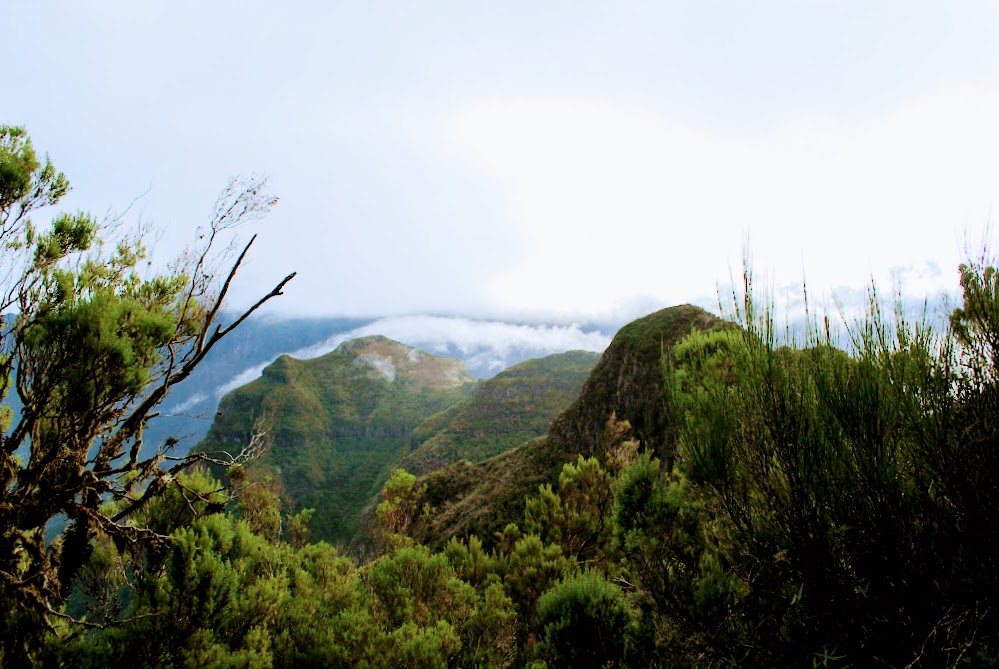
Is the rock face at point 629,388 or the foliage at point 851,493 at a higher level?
the foliage at point 851,493

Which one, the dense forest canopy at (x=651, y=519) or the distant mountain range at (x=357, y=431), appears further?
the distant mountain range at (x=357, y=431)

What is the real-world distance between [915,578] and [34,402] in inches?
363

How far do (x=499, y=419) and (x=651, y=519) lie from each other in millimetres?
117758

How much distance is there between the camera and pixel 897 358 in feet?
13.8

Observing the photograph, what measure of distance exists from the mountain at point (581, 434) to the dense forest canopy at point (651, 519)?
3401 centimetres

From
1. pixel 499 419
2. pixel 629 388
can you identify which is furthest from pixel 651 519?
pixel 499 419

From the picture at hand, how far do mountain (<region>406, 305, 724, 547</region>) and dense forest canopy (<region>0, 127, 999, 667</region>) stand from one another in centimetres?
3401

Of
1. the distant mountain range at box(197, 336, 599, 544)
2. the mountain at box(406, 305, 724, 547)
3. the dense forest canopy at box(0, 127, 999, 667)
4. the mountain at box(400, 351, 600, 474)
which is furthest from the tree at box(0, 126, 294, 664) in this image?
the mountain at box(400, 351, 600, 474)

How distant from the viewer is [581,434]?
53.8 m

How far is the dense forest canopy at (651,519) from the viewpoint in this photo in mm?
4000

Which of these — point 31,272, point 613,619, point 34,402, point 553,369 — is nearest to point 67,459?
point 34,402

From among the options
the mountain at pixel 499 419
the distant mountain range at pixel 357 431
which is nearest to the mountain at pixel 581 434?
the distant mountain range at pixel 357 431

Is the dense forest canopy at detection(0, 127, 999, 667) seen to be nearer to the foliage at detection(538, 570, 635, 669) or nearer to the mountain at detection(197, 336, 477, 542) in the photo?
the foliage at detection(538, 570, 635, 669)

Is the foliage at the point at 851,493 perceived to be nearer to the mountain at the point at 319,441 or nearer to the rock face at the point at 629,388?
the rock face at the point at 629,388
